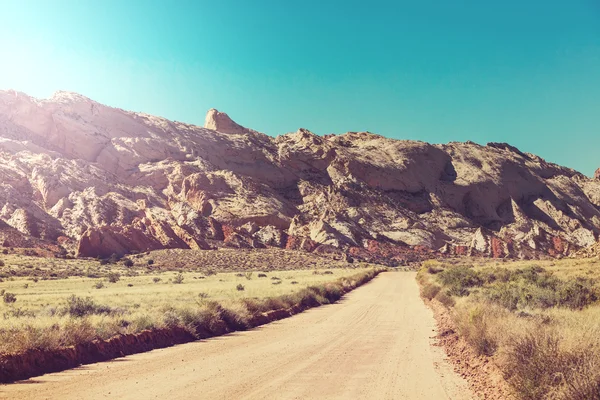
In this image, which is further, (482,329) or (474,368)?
(482,329)

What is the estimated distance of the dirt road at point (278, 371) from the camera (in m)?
9.05

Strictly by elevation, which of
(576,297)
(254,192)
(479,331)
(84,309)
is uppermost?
(254,192)

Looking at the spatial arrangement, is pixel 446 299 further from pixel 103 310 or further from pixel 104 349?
pixel 104 349

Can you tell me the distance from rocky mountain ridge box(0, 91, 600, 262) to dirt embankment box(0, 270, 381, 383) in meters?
57.5

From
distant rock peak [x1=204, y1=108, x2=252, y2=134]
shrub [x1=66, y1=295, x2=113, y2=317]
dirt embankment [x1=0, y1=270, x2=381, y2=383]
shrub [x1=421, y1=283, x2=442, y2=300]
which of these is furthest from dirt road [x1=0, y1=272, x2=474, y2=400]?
distant rock peak [x1=204, y1=108, x2=252, y2=134]

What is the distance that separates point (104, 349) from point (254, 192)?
92274 millimetres

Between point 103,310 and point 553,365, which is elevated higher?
point 103,310

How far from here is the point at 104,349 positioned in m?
13.0

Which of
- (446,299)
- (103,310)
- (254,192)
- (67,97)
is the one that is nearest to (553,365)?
(103,310)

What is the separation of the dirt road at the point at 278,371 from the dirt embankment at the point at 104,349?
50cm

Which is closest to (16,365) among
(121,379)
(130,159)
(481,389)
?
(121,379)

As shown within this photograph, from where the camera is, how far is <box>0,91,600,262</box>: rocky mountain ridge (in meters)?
83.7

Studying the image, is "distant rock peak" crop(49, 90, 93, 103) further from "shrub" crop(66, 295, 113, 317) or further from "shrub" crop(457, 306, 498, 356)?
"shrub" crop(457, 306, 498, 356)

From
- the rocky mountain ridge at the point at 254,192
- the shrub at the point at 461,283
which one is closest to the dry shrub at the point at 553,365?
the shrub at the point at 461,283
